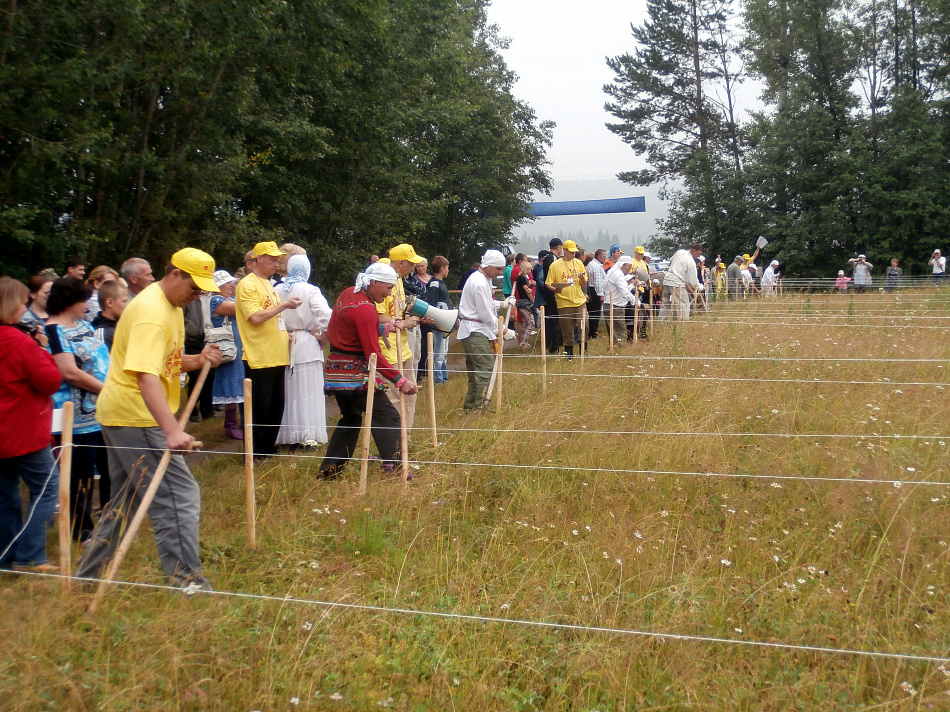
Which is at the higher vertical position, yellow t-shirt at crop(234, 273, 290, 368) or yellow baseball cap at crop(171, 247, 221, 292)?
yellow baseball cap at crop(171, 247, 221, 292)

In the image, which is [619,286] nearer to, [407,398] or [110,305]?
[407,398]

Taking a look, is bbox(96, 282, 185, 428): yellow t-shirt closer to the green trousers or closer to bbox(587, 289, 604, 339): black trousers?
the green trousers

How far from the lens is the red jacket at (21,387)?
4711 millimetres

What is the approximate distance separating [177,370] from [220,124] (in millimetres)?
11722

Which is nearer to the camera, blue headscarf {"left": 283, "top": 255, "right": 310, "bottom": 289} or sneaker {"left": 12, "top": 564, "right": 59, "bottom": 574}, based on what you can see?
sneaker {"left": 12, "top": 564, "right": 59, "bottom": 574}

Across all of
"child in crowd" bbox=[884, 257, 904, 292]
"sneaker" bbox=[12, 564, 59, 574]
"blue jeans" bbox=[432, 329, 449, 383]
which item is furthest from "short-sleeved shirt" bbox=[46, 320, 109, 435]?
"child in crowd" bbox=[884, 257, 904, 292]

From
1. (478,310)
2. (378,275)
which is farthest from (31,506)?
(478,310)

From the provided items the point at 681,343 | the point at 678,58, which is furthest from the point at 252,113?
the point at 678,58

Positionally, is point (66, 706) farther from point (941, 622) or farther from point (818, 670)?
point (941, 622)

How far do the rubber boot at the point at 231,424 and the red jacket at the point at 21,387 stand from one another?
364 centimetres

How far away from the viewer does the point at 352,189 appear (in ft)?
69.8

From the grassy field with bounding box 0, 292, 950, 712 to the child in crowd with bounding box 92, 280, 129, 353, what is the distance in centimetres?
135

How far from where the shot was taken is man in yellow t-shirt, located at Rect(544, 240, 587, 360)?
12.7m

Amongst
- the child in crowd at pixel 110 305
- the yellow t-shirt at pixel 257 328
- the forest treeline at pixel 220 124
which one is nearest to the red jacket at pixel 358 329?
the yellow t-shirt at pixel 257 328
